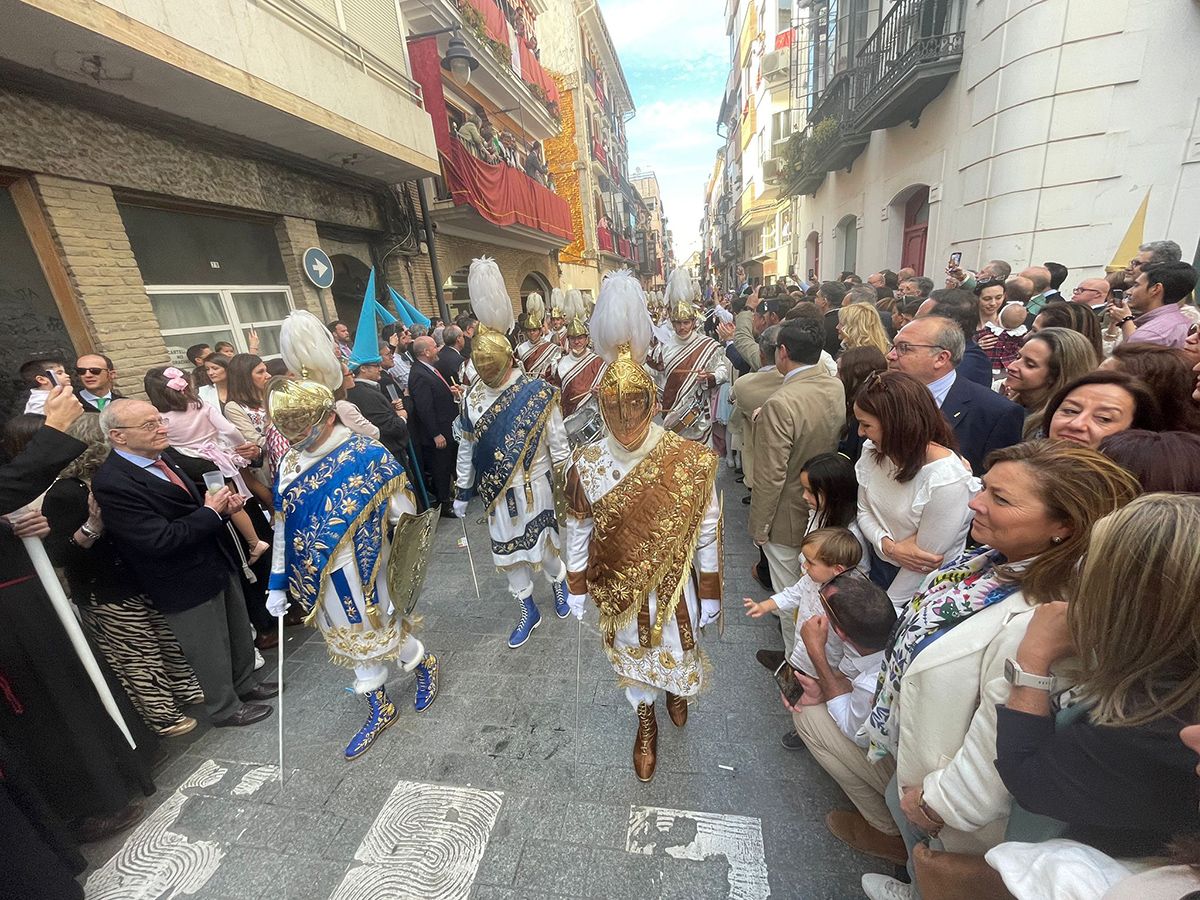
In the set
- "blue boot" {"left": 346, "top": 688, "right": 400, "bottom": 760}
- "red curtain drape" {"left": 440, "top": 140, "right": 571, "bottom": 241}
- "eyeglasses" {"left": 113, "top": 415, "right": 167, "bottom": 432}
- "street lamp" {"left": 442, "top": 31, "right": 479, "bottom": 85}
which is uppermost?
"street lamp" {"left": 442, "top": 31, "right": 479, "bottom": 85}

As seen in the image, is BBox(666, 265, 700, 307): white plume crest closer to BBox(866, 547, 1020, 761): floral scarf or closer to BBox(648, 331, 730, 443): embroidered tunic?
BBox(648, 331, 730, 443): embroidered tunic

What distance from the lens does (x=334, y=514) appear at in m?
2.33

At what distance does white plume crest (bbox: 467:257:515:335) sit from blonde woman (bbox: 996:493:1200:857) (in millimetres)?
3609

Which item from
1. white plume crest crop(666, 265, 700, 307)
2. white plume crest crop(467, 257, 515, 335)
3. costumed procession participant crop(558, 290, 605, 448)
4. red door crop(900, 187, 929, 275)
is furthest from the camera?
red door crop(900, 187, 929, 275)

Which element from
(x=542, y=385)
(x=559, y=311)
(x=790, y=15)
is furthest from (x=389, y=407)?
(x=790, y=15)

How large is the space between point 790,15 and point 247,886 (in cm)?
2821

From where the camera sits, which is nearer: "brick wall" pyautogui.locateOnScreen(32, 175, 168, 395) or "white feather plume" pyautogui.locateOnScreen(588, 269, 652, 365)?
"white feather plume" pyautogui.locateOnScreen(588, 269, 652, 365)

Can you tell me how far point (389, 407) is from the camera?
4230 mm

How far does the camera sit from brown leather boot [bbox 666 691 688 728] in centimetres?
245

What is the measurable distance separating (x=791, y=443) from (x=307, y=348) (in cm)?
286

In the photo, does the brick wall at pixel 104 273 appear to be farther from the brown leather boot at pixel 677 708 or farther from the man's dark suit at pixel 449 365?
the brown leather boot at pixel 677 708

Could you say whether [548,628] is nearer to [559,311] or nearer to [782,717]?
[782,717]

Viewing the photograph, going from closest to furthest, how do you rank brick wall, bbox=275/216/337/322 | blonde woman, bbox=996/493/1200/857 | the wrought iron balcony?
blonde woman, bbox=996/493/1200/857, brick wall, bbox=275/216/337/322, the wrought iron balcony

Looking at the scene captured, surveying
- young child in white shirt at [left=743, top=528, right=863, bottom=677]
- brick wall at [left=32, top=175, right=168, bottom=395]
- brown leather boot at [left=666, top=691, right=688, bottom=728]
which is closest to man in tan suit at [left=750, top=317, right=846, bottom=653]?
young child in white shirt at [left=743, top=528, right=863, bottom=677]
